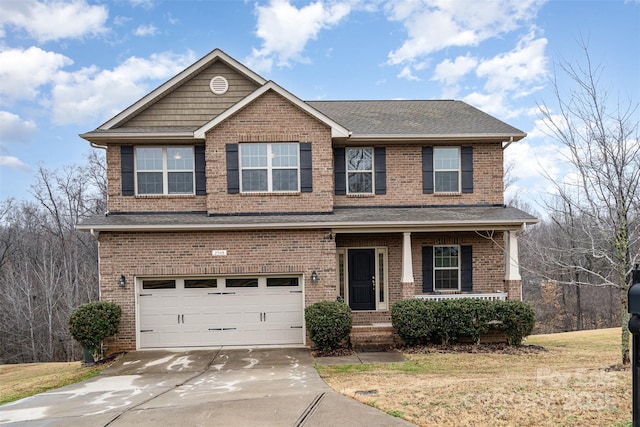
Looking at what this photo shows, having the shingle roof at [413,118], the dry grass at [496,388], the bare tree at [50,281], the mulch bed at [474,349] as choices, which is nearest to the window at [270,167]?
the shingle roof at [413,118]

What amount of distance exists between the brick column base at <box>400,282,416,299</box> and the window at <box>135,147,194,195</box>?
21.8 feet

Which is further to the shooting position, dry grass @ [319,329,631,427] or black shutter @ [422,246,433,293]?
black shutter @ [422,246,433,293]

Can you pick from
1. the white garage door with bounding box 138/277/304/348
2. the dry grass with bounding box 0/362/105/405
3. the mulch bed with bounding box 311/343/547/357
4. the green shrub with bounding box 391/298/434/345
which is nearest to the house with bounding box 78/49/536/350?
the white garage door with bounding box 138/277/304/348

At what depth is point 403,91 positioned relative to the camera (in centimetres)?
2267

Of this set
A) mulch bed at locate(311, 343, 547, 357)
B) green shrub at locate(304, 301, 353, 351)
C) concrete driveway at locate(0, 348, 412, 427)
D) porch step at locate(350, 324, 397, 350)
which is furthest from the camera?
porch step at locate(350, 324, 397, 350)

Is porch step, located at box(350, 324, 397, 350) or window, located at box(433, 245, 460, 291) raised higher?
window, located at box(433, 245, 460, 291)

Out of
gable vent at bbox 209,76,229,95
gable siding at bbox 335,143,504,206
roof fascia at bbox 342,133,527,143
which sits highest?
gable vent at bbox 209,76,229,95

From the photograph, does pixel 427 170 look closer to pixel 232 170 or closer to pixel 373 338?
pixel 373 338

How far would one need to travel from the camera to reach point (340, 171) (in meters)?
14.1

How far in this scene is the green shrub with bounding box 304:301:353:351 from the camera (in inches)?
455

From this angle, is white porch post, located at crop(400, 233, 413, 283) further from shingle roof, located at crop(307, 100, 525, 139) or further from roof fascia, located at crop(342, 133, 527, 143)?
shingle roof, located at crop(307, 100, 525, 139)

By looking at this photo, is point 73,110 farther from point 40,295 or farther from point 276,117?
point 276,117

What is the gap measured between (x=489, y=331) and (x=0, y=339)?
26.9m

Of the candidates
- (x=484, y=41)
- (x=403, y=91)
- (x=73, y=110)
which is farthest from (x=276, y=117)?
(x=73, y=110)
